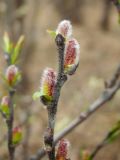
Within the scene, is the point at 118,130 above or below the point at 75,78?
above

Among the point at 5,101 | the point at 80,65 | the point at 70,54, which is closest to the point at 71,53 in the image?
the point at 70,54

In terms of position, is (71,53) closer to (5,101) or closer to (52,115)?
(52,115)

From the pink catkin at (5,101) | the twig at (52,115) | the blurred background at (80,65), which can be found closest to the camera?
the twig at (52,115)

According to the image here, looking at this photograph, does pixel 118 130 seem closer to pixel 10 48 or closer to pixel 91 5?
pixel 10 48

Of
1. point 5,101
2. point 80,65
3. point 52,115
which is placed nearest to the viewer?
point 52,115

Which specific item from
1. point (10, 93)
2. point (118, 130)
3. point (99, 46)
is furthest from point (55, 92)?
point (99, 46)

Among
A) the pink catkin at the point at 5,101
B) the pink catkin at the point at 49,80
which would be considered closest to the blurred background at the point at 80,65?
the pink catkin at the point at 5,101

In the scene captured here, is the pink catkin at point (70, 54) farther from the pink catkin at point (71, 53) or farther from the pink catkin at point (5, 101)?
the pink catkin at point (5, 101)

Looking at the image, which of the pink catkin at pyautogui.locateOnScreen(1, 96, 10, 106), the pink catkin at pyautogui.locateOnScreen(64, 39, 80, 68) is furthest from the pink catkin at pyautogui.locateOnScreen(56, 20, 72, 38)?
the pink catkin at pyautogui.locateOnScreen(1, 96, 10, 106)

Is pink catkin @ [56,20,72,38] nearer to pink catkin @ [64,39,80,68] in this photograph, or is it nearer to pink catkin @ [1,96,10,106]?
pink catkin @ [64,39,80,68]
